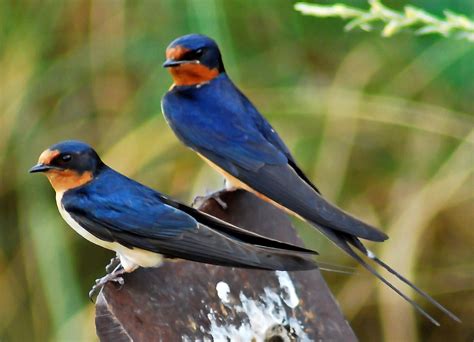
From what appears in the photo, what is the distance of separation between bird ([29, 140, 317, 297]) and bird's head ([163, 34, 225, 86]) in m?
0.32

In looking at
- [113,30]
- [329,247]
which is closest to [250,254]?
[329,247]

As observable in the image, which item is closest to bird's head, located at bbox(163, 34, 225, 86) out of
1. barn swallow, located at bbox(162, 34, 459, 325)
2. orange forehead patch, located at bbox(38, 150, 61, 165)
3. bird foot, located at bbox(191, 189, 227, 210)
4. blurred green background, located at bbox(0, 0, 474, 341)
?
barn swallow, located at bbox(162, 34, 459, 325)

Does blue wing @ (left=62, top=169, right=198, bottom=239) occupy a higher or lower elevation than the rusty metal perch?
higher

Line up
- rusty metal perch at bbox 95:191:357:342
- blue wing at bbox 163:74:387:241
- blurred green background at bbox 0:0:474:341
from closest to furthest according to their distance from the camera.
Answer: rusty metal perch at bbox 95:191:357:342 → blue wing at bbox 163:74:387:241 → blurred green background at bbox 0:0:474:341

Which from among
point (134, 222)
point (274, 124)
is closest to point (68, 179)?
point (134, 222)

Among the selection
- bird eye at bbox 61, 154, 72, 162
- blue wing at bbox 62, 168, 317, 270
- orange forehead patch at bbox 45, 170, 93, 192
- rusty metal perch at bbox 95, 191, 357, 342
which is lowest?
rusty metal perch at bbox 95, 191, 357, 342

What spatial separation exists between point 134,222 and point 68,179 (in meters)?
0.13

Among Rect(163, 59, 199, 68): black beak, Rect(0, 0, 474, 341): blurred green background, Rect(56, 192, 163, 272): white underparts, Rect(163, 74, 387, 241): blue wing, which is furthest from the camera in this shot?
Rect(0, 0, 474, 341): blurred green background

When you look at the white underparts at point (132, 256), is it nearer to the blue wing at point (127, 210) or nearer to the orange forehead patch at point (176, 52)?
the blue wing at point (127, 210)

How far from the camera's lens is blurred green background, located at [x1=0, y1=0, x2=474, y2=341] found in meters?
2.59

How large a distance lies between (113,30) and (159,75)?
0.16 m

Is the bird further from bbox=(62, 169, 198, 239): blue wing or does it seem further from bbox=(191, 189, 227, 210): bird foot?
bbox=(191, 189, 227, 210): bird foot

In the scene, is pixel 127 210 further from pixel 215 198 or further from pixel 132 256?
pixel 215 198

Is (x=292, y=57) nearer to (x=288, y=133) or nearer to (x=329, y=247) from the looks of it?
(x=288, y=133)
